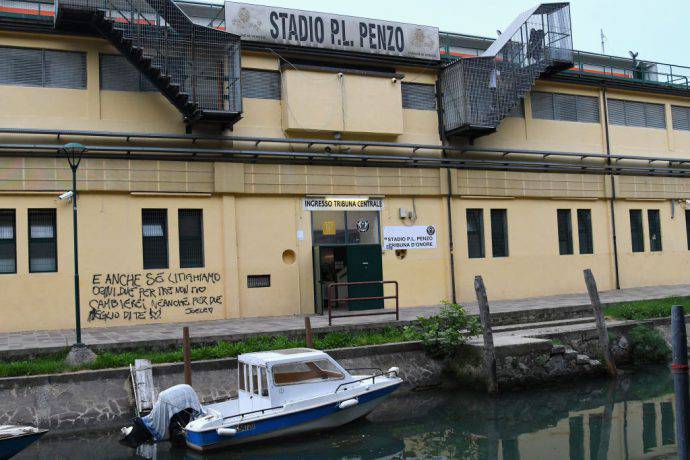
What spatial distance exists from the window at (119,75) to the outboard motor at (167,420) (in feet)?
32.7

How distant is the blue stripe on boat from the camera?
13.0 meters

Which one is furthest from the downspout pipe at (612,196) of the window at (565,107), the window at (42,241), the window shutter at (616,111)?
the window at (42,241)

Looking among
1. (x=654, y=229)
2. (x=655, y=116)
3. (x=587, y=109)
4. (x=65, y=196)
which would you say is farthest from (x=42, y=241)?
(x=655, y=116)

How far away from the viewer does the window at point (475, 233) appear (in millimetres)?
24984

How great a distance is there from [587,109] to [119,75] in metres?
17.8

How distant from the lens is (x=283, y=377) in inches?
562

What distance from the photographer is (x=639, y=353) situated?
2003cm

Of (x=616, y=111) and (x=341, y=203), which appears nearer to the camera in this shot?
(x=341, y=203)

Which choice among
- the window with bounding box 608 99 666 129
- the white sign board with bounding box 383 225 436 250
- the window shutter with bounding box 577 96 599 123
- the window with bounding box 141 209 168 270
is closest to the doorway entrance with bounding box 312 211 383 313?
the white sign board with bounding box 383 225 436 250

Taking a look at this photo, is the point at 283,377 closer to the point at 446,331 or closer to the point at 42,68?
the point at 446,331

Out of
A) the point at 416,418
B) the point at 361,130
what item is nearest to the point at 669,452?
the point at 416,418

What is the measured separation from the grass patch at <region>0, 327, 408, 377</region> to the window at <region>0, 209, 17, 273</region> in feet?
14.9

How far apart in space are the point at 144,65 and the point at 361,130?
23.0ft

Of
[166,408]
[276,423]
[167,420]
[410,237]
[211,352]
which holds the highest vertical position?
[410,237]
